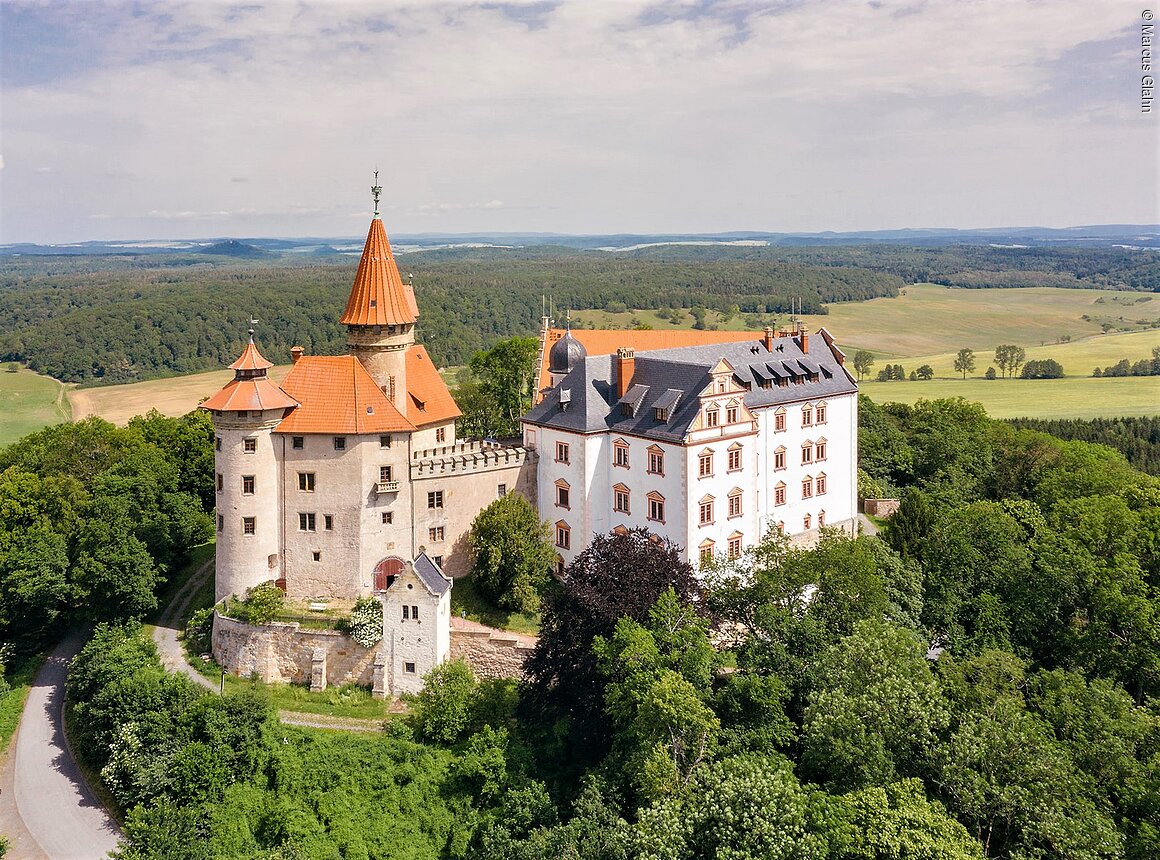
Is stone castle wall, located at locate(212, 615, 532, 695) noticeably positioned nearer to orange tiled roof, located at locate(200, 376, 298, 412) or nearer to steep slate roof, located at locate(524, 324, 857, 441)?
orange tiled roof, located at locate(200, 376, 298, 412)

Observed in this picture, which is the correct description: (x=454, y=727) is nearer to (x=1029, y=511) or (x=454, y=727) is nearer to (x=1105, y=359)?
(x=1029, y=511)

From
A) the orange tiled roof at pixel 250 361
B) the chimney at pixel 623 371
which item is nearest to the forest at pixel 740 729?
the chimney at pixel 623 371

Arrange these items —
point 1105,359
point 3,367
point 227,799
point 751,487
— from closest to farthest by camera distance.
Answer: point 227,799 < point 751,487 < point 1105,359 < point 3,367

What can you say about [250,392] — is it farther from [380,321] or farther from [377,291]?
[377,291]

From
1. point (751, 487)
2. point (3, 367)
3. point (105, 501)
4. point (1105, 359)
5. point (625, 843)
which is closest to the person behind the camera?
point (625, 843)

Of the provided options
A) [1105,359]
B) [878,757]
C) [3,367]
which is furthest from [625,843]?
[3,367]

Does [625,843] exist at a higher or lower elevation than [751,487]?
lower
